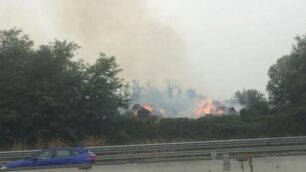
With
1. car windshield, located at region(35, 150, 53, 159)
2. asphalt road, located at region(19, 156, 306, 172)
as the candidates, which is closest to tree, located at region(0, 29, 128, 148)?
car windshield, located at region(35, 150, 53, 159)

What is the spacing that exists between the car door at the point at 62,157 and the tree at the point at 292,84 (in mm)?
26183

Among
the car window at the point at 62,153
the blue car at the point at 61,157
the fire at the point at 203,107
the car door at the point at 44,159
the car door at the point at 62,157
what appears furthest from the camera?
the fire at the point at 203,107

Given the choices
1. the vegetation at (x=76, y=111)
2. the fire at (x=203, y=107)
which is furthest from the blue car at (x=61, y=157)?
the fire at (x=203, y=107)

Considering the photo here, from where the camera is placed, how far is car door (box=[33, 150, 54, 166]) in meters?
22.3

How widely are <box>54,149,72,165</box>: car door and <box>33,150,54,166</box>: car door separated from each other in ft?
0.71

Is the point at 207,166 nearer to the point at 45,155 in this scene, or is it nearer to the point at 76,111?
the point at 45,155

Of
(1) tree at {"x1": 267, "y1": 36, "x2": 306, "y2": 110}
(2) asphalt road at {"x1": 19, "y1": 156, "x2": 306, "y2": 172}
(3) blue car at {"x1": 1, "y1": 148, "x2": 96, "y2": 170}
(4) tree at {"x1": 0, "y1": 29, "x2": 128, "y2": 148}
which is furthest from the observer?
(1) tree at {"x1": 267, "y1": 36, "x2": 306, "y2": 110}

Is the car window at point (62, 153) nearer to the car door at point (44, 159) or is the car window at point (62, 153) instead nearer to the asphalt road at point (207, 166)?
the car door at point (44, 159)

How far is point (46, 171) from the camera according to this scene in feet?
55.0

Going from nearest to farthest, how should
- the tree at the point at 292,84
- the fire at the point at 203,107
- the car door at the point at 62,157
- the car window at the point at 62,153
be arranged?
the car door at the point at 62,157
the car window at the point at 62,153
the tree at the point at 292,84
the fire at the point at 203,107

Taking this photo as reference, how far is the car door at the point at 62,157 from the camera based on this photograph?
23.3m

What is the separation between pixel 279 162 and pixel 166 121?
2702cm

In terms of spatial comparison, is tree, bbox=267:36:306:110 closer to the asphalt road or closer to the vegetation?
the vegetation

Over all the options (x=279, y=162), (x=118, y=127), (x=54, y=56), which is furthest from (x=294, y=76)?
(x=279, y=162)
